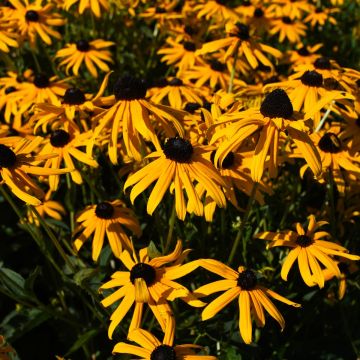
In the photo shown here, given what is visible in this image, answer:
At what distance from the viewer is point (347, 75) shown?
2.80 metres

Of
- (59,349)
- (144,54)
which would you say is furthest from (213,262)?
(144,54)

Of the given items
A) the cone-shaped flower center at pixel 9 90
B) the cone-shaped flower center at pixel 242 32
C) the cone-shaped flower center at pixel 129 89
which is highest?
the cone-shaped flower center at pixel 129 89

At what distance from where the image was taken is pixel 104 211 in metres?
2.42

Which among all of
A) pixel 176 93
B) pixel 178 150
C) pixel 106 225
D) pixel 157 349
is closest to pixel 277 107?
pixel 178 150

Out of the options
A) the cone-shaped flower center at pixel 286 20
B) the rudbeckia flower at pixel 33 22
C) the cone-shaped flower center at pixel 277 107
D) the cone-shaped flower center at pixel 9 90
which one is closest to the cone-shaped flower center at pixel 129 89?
the cone-shaped flower center at pixel 277 107

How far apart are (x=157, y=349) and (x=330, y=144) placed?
59.6 inches

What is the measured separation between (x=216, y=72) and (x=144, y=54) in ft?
4.30

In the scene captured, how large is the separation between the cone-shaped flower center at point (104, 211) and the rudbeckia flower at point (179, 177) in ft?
1.83

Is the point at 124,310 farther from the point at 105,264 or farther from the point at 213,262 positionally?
the point at 105,264

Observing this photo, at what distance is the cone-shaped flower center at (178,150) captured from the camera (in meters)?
1.88

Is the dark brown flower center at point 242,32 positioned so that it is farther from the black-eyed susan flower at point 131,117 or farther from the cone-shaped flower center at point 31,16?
the cone-shaped flower center at point 31,16

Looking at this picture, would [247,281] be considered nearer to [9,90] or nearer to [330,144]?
[330,144]

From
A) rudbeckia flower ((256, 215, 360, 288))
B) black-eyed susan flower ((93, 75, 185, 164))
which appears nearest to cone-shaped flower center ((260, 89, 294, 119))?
black-eyed susan flower ((93, 75, 185, 164))

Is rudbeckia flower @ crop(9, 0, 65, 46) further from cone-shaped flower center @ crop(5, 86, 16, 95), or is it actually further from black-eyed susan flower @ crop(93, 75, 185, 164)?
black-eyed susan flower @ crop(93, 75, 185, 164)
